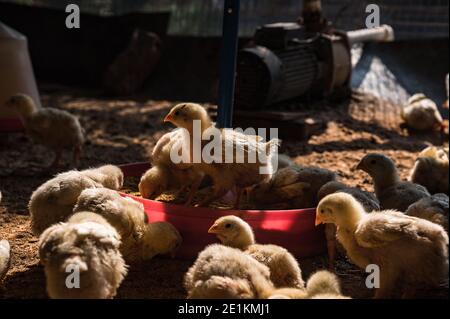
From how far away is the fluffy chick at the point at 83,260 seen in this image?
8.81 ft

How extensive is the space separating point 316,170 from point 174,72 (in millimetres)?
6078

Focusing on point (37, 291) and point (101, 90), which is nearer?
point (37, 291)

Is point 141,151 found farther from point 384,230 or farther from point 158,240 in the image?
point 384,230

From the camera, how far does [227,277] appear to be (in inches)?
110

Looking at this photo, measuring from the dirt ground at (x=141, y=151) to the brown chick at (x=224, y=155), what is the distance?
579mm

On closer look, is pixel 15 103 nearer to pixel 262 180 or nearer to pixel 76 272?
pixel 262 180

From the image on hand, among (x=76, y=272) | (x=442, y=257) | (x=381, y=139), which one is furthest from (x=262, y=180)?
(x=381, y=139)

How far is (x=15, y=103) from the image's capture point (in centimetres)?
589

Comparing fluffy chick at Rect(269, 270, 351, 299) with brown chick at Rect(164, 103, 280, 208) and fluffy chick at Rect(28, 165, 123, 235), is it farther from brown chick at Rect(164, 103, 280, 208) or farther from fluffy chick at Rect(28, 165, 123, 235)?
fluffy chick at Rect(28, 165, 123, 235)

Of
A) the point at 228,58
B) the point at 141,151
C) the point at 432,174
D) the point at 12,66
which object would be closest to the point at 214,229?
the point at 228,58

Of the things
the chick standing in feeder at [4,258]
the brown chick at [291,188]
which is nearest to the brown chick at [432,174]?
the brown chick at [291,188]

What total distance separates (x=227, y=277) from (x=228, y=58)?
7.01ft

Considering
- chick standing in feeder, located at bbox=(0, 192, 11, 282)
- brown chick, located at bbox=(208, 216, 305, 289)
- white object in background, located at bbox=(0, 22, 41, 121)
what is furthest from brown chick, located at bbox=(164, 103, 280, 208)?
white object in background, located at bbox=(0, 22, 41, 121)

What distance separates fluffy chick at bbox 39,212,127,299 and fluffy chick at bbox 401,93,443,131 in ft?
18.3
